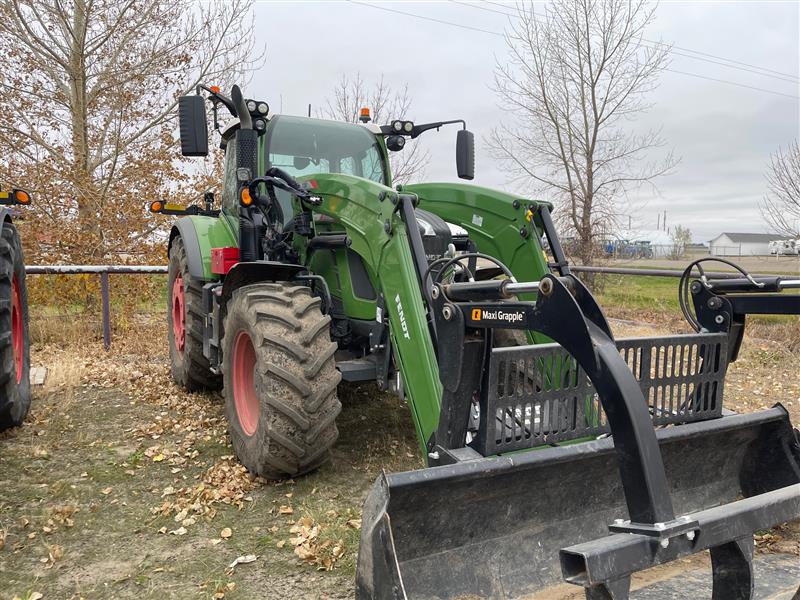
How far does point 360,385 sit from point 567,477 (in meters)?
3.31

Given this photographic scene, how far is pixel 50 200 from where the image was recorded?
10500 millimetres

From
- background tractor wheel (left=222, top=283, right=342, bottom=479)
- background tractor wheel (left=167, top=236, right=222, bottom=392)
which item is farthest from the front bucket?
background tractor wheel (left=167, top=236, right=222, bottom=392)

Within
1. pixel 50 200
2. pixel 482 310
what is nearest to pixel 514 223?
pixel 482 310

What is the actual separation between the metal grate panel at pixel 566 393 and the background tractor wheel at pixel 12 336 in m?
3.45

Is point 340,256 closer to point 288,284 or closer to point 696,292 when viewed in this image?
point 288,284

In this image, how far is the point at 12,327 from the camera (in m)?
5.13

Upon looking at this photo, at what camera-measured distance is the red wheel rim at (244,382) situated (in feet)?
14.1

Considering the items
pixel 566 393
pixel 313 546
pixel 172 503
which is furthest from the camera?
pixel 172 503

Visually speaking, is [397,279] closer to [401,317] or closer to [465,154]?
[401,317]

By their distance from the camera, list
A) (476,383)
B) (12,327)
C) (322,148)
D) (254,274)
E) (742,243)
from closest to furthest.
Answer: (476,383)
(254,274)
(12,327)
(322,148)
(742,243)

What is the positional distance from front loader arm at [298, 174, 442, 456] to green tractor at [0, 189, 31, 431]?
7.88 feet

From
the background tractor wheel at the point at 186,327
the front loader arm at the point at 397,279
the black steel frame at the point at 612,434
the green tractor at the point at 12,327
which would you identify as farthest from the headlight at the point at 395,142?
the black steel frame at the point at 612,434

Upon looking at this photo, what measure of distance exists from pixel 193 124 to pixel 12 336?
2.09 m

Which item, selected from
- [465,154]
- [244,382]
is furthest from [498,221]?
[244,382]
